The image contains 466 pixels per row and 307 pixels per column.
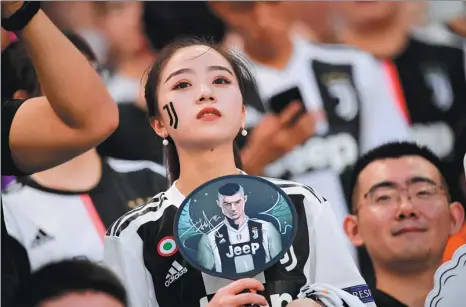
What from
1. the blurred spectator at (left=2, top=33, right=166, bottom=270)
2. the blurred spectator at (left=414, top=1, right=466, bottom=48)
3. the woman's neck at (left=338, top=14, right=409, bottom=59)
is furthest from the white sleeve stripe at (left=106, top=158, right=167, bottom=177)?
the blurred spectator at (left=414, top=1, right=466, bottom=48)

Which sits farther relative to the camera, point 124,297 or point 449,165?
point 449,165

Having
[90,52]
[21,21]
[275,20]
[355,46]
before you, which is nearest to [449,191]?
[355,46]

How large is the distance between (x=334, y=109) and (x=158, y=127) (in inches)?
20.8

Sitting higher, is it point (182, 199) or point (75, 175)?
point (75, 175)

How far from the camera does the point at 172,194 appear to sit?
2010 millimetres

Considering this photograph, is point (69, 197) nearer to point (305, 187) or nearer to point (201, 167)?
point (201, 167)

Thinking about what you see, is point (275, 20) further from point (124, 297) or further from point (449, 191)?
point (124, 297)

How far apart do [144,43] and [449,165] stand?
98 centimetres

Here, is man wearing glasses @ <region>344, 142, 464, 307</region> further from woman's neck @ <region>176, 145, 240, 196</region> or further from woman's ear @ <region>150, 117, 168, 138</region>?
woman's ear @ <region>150, 117, 168, 138</region>

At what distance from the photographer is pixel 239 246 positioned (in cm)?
193

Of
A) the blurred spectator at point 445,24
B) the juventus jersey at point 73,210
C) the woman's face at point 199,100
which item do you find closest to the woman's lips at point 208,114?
the woman's face at point 199,100

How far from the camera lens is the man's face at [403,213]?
203cm

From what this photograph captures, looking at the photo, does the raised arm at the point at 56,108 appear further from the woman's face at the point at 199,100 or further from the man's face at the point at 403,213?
the man's face at the point at 403,213

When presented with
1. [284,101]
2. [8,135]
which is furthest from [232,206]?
[8,135]
